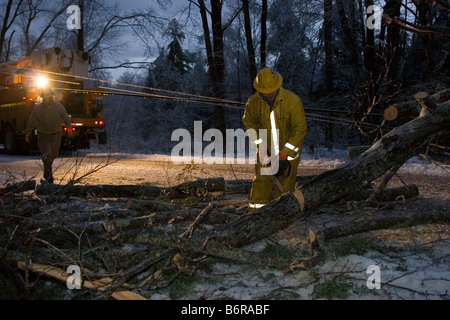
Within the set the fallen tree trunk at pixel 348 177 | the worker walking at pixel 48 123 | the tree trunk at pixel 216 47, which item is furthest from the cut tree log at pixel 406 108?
the tree trunk at pixel 216 47

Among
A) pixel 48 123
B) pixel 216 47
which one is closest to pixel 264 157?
pixel 48 123

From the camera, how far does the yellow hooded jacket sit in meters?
4.51

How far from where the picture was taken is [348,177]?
3900 mm

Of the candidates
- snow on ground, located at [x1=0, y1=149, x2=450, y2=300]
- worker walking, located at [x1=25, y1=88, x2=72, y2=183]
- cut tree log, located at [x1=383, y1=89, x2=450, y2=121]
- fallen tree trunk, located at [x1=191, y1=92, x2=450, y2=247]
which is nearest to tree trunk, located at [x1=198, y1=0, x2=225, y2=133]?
worker walking, located at [x1=25, y1=88, x2=72, y2=183]

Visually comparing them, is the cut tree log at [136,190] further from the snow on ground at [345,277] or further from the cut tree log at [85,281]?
the cut tree log at [85,281]

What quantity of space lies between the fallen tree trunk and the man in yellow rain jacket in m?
0.74

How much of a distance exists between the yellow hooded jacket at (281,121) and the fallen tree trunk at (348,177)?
0.73 m

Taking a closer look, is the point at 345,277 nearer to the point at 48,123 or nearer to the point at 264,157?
the point at 264,157

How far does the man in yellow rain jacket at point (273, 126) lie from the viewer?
4461 millimetres

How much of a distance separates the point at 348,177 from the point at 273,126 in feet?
3.74

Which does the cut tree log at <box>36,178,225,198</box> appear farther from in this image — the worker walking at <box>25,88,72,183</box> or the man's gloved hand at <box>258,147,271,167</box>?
the worker walking at <box>25,88,72,183</box>

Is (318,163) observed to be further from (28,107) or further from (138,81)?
(138,81)
